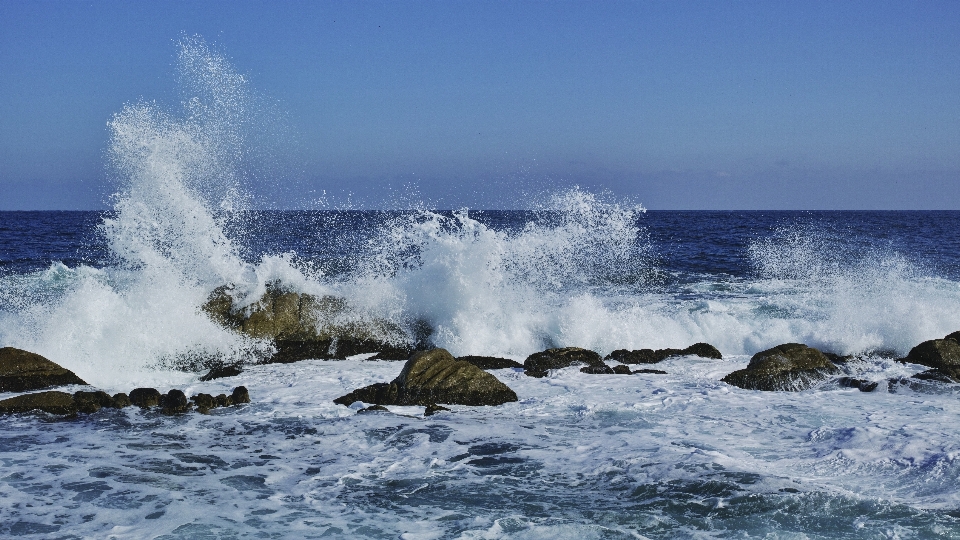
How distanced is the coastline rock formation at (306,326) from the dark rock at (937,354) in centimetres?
720

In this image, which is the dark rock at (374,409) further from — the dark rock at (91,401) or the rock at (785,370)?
the rock at (785,370)

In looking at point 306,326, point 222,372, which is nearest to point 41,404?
point 222,372

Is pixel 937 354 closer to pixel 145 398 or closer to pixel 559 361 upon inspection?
pixel 559 361

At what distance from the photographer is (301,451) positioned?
712 cm

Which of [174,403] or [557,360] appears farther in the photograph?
[557,360]

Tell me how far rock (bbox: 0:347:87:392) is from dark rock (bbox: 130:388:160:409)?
64.0 inches

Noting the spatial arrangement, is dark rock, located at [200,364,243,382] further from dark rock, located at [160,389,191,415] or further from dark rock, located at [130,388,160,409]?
dark rock, located at [160,389,191,415]

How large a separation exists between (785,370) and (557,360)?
2885mm

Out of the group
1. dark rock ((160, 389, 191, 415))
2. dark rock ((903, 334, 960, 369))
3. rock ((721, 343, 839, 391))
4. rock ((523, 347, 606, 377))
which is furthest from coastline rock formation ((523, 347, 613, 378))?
dark rock ((903, 334, 960, 369))

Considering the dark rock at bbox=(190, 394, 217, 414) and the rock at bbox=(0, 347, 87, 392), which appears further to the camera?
the rock at bbox=(0, 347, 87, 392)

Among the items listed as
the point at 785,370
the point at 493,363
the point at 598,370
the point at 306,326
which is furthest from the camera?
the point at 306,326

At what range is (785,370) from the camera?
9969 millimetres

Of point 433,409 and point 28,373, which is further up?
point 28,373

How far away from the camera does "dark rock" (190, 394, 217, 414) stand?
8438 mm
